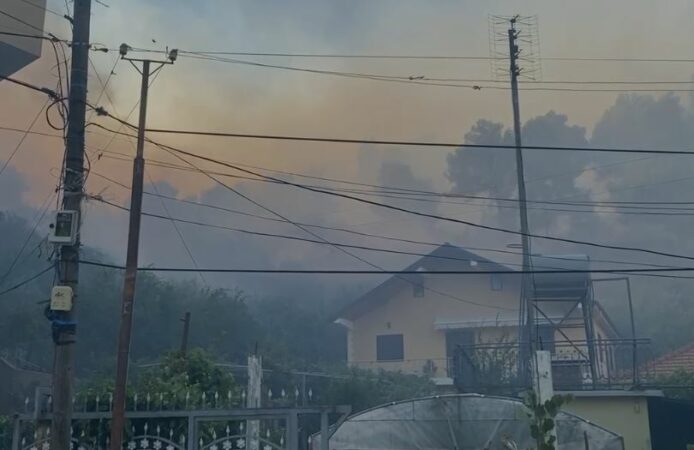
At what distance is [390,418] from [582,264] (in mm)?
12282

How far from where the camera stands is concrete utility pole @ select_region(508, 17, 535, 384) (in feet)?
69.8

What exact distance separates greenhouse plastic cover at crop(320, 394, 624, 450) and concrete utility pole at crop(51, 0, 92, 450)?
5367mm

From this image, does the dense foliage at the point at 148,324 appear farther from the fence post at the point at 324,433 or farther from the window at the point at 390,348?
the fence post at the point at 324,433

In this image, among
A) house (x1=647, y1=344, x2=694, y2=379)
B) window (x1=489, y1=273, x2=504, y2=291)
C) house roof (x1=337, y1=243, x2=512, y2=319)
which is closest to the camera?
house (x1=647, y1=344, x2=694, y2=379)

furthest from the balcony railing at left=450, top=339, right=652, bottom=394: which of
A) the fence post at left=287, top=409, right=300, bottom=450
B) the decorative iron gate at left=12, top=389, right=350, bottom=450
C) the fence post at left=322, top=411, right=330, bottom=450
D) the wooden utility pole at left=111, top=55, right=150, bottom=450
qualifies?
the wooden utility pole at left=111, top=55, right=150, bottom=450

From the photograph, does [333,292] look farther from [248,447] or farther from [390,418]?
[248,447]

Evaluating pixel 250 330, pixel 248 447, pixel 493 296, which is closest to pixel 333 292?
pixel 250 330

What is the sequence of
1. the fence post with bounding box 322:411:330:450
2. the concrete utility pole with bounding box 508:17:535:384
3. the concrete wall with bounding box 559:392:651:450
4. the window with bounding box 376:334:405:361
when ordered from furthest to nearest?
the window with bounding box 376:334:405:361 < the concrete utility pole with bounding box 508:17:535:384 < the concrete wall with bounding box 559:392:651:450 < the fence post with bounding box 322:411:330:450

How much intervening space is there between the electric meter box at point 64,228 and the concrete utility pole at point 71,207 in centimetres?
7

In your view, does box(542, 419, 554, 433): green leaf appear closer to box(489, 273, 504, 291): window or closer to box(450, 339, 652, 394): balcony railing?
box(450, 339, 652, 394): balcony railing

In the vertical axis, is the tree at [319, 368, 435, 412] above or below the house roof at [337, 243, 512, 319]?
below

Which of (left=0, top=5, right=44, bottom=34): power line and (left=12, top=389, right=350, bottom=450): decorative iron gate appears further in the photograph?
(left=0, top=5, right=44, bottom=34): power line

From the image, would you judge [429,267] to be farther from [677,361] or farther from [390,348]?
[677,361]

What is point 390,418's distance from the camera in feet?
47.4
